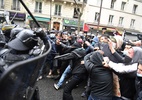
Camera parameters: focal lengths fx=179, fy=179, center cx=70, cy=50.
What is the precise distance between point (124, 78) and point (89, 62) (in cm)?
59

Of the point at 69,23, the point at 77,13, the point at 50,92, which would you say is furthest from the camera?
the point at 77,13

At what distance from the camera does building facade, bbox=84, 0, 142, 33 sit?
2577cm

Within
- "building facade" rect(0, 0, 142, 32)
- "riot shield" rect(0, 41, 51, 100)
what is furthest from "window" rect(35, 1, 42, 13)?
"riot shield" rect(0, 41, 51, 100)

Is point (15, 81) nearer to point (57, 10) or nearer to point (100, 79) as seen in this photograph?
point (100, 79)

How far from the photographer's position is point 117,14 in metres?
27.7

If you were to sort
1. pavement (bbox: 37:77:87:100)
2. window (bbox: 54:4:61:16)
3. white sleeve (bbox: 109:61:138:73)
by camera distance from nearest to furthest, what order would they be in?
white sleeve (bbox: 109:61:138:73)
pavement (bbox: 37:77:87:100)
window (bbox: 54:4:61:16)

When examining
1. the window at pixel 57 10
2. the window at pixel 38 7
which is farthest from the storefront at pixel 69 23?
the window at pixel 38 7

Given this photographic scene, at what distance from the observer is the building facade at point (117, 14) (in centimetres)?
2577

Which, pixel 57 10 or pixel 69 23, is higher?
pixel 57 10

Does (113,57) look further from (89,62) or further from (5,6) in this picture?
(5,6)

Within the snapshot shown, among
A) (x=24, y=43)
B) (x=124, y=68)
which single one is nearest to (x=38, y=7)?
(x=124, y=68)

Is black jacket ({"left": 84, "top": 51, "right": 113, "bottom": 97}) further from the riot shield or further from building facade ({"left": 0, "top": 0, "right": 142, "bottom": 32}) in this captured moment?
building facade ({"left": 0, "top": 0, "right": 142, "bottom": 32})

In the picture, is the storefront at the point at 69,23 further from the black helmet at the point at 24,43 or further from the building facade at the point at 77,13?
the black helmet at the point at 24,43

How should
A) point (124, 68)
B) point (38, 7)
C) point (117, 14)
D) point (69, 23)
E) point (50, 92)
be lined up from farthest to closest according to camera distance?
point (117, 14) → point (69, 23) → point (38, 7) → point (50, 92) → point (124, 68)
